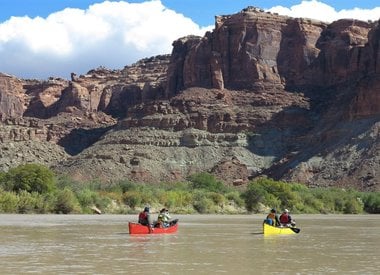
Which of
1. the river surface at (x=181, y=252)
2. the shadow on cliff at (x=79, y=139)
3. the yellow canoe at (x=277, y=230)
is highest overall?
the shadow on cliff at (x=79, y=139)

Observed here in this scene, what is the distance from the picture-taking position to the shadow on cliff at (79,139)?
485 ft

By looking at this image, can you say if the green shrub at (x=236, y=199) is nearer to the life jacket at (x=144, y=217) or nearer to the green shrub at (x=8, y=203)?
the green shrub at (x=8, y=203)

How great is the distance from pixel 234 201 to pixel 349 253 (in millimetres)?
47272

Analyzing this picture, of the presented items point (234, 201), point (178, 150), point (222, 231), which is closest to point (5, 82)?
point (178, 150)

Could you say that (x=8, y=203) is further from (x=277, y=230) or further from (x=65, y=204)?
(x=277, y=230)

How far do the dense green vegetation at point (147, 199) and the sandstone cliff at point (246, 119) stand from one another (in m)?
20.1

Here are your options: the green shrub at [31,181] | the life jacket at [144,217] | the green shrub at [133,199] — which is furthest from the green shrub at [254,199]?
the life jacket at [144,217]

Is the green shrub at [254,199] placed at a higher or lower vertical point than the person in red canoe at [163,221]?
higher

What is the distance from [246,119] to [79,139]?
36.5 m

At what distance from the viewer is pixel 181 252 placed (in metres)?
27.3

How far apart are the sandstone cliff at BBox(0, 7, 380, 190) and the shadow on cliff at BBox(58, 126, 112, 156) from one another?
251mm

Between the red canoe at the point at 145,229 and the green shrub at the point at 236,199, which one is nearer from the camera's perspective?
the red canoe at the point at 145,229

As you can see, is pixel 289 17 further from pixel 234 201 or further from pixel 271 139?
pixel 234 201

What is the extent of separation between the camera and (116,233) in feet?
123
